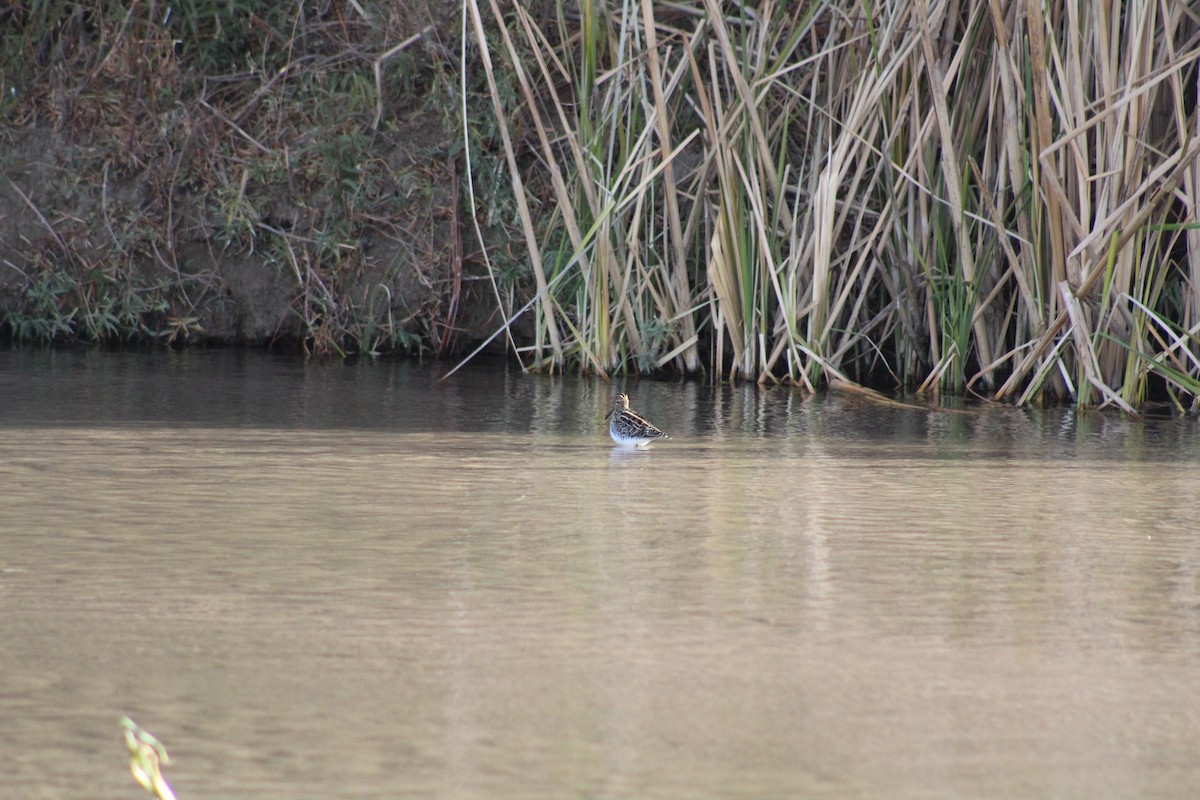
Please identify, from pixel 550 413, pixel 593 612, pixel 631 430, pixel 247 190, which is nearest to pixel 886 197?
pixel 550 413

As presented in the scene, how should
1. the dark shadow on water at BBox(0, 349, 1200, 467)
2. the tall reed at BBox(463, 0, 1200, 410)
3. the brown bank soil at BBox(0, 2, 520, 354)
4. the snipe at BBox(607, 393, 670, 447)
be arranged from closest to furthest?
the snipe at BBox(607, 393, 670, 447)
the dark shadow on water at BBox(0, 349, 1200, 467)
the tall reed at BBox(463, 0, 1200, 410)
the brown bank soil at BBox(0, 2, 520, 354)

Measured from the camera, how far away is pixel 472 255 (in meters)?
5.91

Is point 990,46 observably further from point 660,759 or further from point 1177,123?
point 660,759

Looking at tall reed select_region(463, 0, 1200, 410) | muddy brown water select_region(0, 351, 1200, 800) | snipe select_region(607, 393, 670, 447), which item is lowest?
muddy brown water select_region(0, 351, 1200, 800)

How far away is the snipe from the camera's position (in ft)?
11.9

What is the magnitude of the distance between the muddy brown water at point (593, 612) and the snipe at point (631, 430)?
0.14 ft

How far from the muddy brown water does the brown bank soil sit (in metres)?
2.12

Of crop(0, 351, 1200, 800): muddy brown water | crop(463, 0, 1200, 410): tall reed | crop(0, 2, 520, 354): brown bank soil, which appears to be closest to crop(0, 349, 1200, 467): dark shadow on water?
crop(0, 351, 1200, 800): muddy brown water

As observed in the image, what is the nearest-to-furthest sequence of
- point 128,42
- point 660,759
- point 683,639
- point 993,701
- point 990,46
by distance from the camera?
1. point 660,759
2. point 993,701
3. point 683,639
4. point 990,46
5. point 128,42

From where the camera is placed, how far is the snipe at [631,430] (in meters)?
3.61

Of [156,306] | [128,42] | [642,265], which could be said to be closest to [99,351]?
[156,306]

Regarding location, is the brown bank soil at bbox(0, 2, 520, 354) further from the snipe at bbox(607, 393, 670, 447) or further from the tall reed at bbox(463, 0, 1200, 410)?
the snipe at bbox(607, 393, 670, 447)

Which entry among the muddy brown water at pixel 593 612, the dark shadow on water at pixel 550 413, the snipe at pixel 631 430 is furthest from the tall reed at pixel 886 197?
the snipe at pixel 631 430

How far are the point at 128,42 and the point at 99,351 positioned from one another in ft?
4.43
